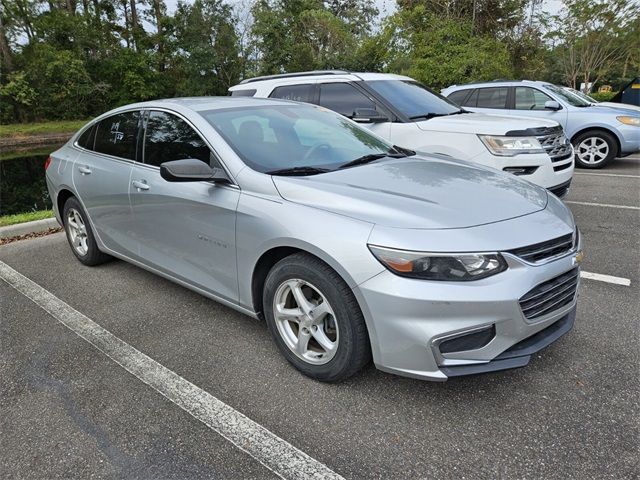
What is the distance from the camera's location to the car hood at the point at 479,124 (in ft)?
17.3

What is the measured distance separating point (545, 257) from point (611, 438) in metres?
0.86

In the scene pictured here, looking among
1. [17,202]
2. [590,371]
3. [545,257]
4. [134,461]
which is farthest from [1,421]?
[17,202]

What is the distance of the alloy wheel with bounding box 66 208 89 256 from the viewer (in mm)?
4457

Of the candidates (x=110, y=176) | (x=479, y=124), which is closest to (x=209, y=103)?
(x=110, y=176)

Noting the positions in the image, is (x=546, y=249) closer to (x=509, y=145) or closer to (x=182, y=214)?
(x=182, y=214)

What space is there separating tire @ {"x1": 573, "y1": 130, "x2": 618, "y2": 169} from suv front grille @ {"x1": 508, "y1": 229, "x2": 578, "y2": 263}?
7.77 meters

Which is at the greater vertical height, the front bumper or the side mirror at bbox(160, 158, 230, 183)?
the side mirror at bbox(160, 158, 230, 183)

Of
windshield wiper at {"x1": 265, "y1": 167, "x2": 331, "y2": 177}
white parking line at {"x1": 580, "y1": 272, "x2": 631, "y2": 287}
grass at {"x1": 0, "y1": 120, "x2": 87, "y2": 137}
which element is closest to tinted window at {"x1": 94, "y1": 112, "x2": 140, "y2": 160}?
windshield wiper at {"x1": 265, "y1": 167, "x2": 331, "y2": 177}

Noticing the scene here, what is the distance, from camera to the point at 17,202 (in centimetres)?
984

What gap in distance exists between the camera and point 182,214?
3158mm

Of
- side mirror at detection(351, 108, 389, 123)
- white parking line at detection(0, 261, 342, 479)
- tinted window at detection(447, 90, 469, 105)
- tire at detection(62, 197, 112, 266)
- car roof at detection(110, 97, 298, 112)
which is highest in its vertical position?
tinted window at detection(447, 90, 469, 105)

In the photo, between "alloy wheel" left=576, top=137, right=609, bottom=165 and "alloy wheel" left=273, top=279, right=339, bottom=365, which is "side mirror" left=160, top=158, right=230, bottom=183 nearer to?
"alloy wheel" left=273, top=279, right=339, bottom=365

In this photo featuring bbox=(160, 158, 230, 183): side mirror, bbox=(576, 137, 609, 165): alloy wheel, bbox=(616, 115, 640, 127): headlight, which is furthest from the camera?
bbox=(576, 137, 609, 165): alloy wheel

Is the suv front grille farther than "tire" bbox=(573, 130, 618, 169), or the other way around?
"tire" bbox=(573, 130, 618, 169)
